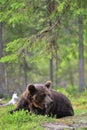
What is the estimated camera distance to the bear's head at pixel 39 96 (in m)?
8.74

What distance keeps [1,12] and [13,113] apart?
5998 millimetres

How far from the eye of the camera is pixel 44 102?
28.6 ft

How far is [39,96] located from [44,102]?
187 millimetres

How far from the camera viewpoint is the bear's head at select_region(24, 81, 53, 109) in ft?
28.7

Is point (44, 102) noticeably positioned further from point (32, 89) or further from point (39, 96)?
point (32, 89)

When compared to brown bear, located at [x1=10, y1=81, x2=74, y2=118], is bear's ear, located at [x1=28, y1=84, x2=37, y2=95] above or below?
above

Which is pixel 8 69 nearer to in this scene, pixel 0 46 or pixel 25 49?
pixel 0 46

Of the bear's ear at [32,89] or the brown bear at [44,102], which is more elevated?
the bear's ear at [32,89]

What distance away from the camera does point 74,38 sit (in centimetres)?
2031

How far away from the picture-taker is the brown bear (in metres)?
8.78

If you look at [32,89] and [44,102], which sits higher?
[32,89]

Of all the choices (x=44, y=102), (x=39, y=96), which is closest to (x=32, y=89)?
(x=39, y=96)

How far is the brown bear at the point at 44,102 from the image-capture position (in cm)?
878

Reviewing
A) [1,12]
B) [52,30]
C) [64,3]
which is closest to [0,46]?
[1,12]
